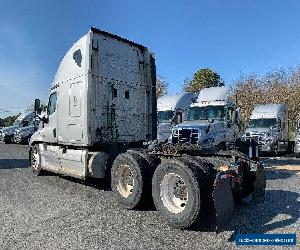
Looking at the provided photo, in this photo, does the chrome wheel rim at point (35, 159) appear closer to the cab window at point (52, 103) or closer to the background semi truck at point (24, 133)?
the cab window at point (52, 103)

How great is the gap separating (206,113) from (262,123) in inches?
334

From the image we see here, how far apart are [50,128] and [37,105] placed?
1.35m

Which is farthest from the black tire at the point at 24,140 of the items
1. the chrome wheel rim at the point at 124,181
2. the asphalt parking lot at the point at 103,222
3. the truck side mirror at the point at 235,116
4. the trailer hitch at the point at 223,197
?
the trailer hitch at the point at 223,197

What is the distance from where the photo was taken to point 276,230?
5.59 m

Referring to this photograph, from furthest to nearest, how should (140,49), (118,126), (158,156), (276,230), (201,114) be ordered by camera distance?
(201,114) < (140,49) < (118,126) < (158,156) < (276,230)

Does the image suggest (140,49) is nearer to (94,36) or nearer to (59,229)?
(94,36)

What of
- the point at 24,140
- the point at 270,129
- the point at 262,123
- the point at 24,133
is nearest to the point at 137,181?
the point at 270,129

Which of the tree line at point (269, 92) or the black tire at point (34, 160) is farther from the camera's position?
the tree line at point (269, 92)

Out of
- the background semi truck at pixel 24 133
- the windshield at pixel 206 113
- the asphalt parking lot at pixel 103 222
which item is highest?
the windshield at pixel 206 113

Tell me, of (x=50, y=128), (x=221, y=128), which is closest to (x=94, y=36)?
(x=50, y=128)

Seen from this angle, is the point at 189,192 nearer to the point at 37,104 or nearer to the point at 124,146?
the point at 124,146

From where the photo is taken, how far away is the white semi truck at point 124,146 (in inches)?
225

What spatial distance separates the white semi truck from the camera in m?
5.71

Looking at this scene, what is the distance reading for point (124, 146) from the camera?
9.38 meters
